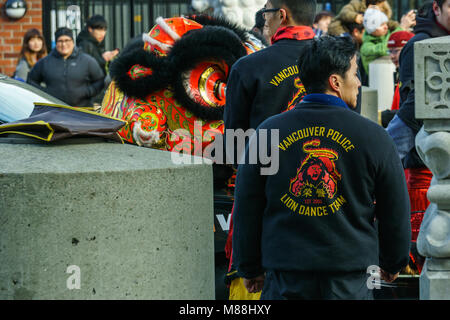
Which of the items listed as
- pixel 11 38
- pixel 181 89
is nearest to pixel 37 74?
pixel 11 38

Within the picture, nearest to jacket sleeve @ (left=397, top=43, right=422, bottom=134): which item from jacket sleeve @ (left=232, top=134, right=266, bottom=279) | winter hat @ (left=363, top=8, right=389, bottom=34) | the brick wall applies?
jacket sleeve @ (left=232, top=134, right=266, bottom=279)

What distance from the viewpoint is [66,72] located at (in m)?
11.9

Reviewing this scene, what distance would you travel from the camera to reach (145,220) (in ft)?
12.0

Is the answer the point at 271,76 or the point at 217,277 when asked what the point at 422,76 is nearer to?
the point at 271,76

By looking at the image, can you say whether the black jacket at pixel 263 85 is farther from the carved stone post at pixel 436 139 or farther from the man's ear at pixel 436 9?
the man's ear at pixel 436 9

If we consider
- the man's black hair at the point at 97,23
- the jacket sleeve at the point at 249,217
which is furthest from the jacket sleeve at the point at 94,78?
the jacket sleeve at the point at 249,217

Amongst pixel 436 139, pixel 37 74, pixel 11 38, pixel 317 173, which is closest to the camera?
pixel 317 173

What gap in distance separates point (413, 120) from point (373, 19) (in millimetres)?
5928

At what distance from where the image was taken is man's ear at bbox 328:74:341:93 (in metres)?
3.68

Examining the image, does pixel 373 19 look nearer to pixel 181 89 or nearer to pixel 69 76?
pixel 69 76

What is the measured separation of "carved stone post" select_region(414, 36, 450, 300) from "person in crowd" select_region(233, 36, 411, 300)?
0.50 meters

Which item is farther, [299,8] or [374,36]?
[374,36]

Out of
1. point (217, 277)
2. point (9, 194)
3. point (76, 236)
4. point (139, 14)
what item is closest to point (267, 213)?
point (76, 236)

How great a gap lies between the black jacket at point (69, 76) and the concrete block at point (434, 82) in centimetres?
832
